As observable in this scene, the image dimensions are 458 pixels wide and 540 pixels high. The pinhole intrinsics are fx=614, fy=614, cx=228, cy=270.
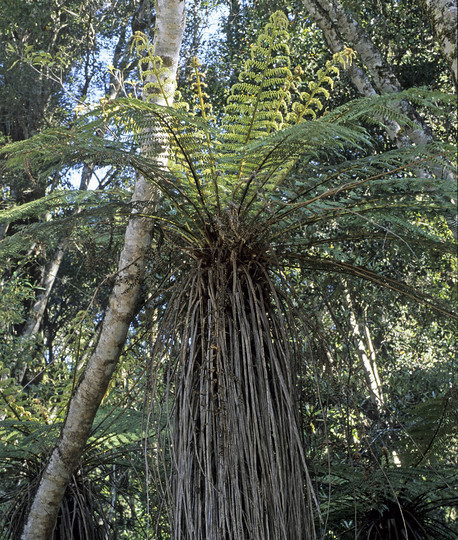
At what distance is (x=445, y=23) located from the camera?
1924 millimetres

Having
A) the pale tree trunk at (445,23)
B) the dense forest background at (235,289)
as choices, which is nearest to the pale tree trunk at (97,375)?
the dense forest background at (235,289)

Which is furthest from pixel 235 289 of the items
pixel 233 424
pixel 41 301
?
pixel 41 301

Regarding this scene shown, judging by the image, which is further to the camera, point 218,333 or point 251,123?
point 251,123

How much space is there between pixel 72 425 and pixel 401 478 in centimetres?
130

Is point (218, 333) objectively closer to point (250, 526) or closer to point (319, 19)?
point (250, 526)

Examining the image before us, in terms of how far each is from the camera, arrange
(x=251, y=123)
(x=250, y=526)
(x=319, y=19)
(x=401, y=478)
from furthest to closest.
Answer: (x=319, y=19), (x=401, y=478), (x=251, y=123), (x=250, y=526)

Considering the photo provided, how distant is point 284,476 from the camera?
1.79 meters

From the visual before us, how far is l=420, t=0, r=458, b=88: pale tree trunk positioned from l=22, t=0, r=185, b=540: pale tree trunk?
897 millimetres

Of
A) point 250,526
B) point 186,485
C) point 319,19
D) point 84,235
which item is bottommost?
point 250,526

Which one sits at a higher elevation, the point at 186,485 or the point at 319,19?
the point at 319,19

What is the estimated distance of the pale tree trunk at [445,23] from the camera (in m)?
1.82

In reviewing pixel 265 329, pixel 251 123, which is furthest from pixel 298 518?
pixel 251 123

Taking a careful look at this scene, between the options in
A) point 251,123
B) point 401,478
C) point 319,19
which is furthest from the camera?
point 319,19

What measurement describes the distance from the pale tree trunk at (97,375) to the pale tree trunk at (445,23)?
897mm
